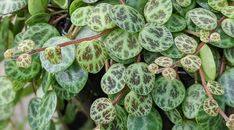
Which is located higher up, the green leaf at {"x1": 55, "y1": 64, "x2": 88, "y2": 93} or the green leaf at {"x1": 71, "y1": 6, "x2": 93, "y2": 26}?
the green leaf at {"x1": 71, "y1": 6, "x2": 93, "y2": 26}

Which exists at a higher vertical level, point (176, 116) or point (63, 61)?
point (63, 61)

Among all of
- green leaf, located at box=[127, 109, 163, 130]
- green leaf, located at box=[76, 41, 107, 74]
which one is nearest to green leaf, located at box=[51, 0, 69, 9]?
green leaf, located at box=[76, 41, 107, 74]

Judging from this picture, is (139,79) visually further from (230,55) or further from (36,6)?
(36,6)

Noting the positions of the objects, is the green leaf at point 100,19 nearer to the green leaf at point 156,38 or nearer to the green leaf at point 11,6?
the green leaf at point 156,38

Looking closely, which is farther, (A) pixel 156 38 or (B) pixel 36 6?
(B) pixel 36 6

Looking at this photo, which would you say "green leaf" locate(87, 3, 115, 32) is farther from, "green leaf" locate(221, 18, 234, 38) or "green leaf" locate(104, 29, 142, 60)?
"green leaf" locate(221, 18, 234, 38)

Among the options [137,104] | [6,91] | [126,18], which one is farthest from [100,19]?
[6,91]

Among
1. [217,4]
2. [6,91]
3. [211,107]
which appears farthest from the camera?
[6,91]
